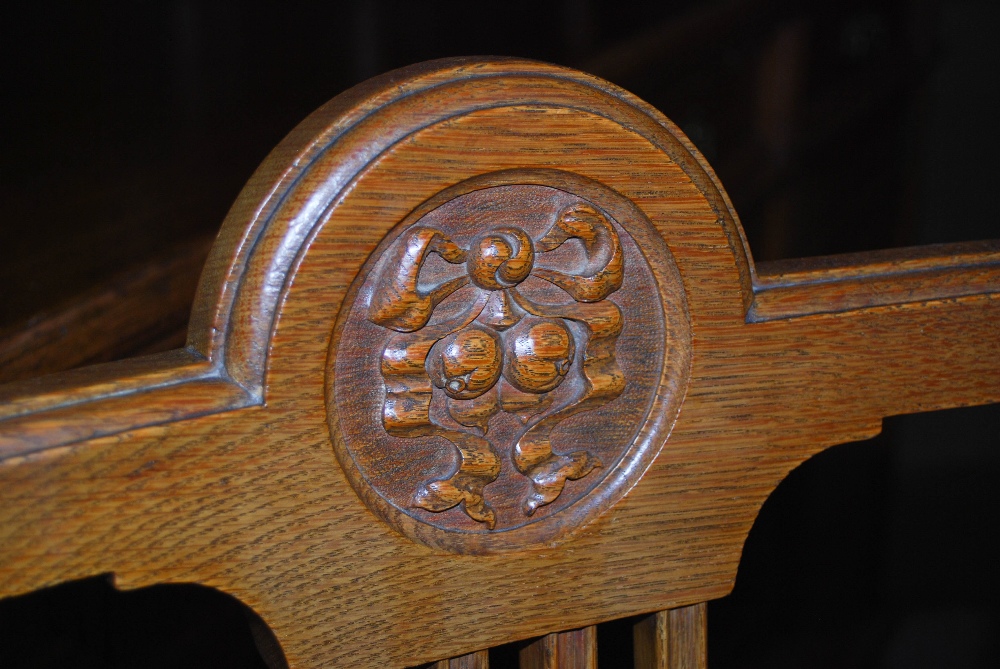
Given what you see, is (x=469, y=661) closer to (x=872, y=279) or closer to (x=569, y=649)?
(x=569, y=649)

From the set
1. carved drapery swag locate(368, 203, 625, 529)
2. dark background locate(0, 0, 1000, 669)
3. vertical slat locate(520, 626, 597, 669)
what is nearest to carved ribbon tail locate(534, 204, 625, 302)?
carved drapery swag locate(368, 203, 625, 529)

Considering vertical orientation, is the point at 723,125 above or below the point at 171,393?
above

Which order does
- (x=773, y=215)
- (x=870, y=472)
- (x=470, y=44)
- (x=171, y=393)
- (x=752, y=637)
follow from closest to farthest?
1. (x=171, y=393)
2. (x=752, y=637)
3. (x=773, y=215)
4. (x=870, y=472)
5. (x=470, y=44)

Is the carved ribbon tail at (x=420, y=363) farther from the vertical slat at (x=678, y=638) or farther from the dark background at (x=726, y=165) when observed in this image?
the dark background at (x=726, y=165)

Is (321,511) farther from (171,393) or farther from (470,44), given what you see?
(470,44)

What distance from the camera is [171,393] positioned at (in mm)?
333

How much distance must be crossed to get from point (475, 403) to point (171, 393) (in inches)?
4.4

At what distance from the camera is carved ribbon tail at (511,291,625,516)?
0.40 m

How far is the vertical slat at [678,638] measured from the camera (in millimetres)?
466

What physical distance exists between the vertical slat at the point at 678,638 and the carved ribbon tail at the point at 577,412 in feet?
0.32

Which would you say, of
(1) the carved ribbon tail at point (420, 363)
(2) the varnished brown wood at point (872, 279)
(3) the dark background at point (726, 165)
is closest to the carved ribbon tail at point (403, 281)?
(1) the carved ribbon tail at point (420, 363)

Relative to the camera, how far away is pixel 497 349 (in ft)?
1.25

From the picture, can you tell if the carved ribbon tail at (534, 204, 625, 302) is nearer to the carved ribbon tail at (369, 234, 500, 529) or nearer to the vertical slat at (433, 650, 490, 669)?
the carved ribbon tail at (369, 234, 500, 529)

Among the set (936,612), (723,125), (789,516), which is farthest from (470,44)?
(936,612)
